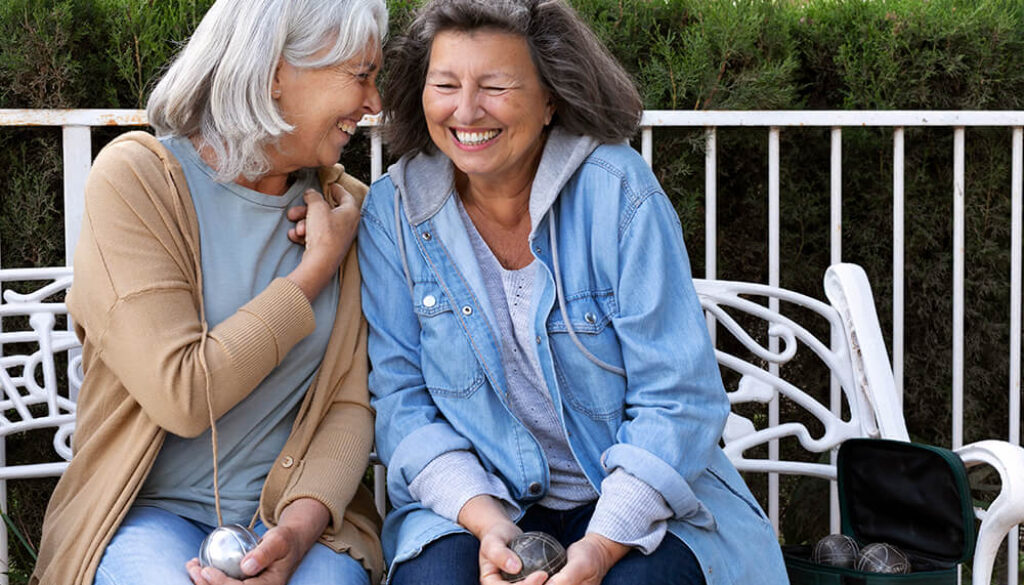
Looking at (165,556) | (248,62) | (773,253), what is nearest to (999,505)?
(773,253)

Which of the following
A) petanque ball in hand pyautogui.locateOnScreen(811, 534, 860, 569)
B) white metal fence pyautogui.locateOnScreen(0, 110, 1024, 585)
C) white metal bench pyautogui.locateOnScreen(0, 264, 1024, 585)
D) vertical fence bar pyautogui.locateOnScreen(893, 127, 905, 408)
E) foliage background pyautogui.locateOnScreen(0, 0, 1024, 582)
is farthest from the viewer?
vertical fence bar pyautogui.locateOnScreen(893, 127, 905, 408)

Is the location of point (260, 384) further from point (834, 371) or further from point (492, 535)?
point (834, 371)

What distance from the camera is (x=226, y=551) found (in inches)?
83.4

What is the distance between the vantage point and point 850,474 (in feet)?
Answer: 8.73

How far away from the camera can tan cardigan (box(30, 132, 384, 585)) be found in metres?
2.20

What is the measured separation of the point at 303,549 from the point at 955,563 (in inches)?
53.9

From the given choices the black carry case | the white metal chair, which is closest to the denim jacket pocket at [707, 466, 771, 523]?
the black carry case

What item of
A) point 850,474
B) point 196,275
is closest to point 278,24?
point 196,275

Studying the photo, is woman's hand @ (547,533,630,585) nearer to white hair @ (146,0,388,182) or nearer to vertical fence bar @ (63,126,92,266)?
white hair @ (146,0,388,182)

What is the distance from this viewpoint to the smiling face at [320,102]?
2410mm

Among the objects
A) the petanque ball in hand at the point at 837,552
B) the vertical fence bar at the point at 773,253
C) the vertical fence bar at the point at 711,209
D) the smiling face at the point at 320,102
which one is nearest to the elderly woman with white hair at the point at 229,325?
the smiling face at the point at 320,102

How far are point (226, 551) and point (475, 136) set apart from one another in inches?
37.9

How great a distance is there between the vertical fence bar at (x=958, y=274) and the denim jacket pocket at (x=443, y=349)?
167 centimetres

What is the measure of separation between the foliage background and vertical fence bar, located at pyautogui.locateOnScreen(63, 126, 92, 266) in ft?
0.71
